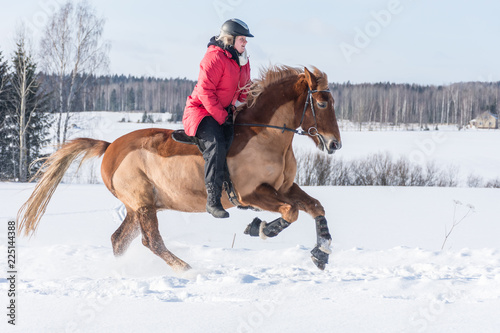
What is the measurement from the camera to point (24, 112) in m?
20.6

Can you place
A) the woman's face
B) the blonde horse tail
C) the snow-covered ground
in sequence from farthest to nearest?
the blonde horse tail
the woman's face
the snow-covered ground

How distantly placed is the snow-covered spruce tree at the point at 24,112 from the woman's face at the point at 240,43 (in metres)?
17.6

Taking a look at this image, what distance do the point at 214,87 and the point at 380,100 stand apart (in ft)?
202

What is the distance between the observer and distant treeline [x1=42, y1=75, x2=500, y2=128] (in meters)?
61.0

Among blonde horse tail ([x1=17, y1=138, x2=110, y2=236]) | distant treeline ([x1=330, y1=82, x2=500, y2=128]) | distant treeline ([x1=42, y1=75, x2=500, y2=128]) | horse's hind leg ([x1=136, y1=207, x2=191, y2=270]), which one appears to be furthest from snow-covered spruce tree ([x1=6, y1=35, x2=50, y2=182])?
distant treeline ([x1=330, y1=82, x2=500, y2=128])

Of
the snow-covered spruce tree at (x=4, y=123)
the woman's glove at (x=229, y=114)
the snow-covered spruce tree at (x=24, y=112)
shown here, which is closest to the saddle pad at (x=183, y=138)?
the woman's glove at (x=229, y=114)

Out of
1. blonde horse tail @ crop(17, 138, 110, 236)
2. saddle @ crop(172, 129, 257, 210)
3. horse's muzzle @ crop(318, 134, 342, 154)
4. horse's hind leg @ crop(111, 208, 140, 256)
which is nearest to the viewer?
horse's muzzle @ crop(318, 134, 342, 154)

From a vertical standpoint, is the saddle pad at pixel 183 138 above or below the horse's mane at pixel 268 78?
below

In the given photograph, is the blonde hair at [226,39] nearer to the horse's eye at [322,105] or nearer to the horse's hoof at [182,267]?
the horse's eye at [322,105]

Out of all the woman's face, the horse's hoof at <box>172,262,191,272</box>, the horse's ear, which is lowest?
the horse's hoof at <box>172,262,191,272</box>

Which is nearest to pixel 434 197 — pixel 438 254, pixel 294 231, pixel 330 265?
pixel 294 231

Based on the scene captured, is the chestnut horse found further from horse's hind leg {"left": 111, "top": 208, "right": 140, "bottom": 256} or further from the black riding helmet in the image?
the black riding helmet

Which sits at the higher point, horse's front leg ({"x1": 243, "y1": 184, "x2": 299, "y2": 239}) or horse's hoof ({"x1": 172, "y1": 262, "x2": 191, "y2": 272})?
horse's front leg ({"x1": 243, "y1": 184, "x2": 299, "y2": 239})

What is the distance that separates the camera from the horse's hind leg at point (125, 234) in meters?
5.48
